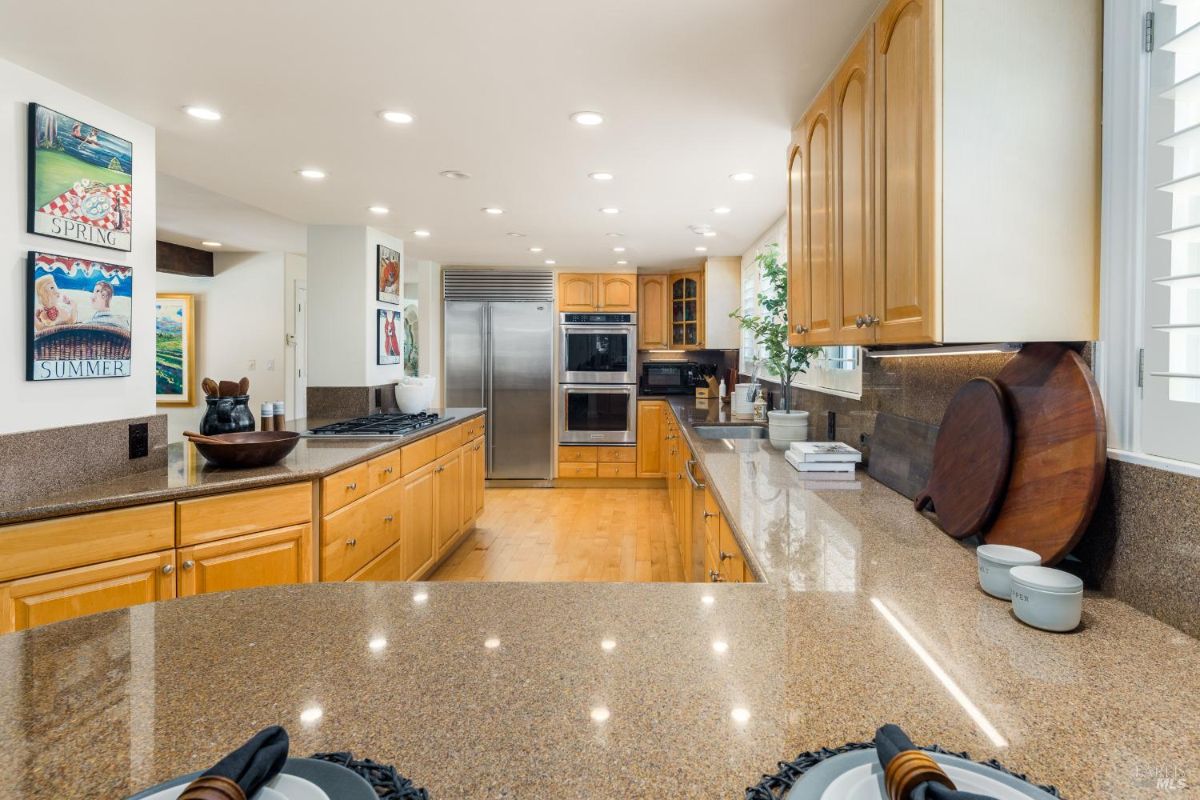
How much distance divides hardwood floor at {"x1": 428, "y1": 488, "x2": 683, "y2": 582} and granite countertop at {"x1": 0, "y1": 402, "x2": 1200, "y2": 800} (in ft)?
8.83

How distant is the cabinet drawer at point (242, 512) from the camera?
220 cm

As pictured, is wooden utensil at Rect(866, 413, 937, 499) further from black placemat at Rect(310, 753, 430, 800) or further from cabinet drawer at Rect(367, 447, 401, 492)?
cabinet drawer at Rect(367, 447, 401, 492)

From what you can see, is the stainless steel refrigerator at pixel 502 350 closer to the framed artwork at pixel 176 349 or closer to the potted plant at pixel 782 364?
the framed artwork at pixel 176 349

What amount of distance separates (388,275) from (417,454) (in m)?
1.74

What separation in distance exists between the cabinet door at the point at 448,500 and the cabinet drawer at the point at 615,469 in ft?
7.61

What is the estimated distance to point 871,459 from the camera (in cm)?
230

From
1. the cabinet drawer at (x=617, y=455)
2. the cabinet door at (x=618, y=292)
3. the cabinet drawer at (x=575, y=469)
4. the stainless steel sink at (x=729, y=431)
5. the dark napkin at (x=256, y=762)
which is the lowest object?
the cabinet drawer at (x=575, y=469)

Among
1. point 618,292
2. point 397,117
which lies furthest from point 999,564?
→ point 618,292

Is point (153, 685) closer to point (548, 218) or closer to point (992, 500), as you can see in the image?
point (992, 500)

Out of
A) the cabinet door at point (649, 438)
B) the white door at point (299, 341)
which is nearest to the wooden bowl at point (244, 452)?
the cabinet door at point (649, 438)

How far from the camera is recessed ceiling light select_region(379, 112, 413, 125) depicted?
235 cm

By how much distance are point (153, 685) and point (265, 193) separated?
11.2ft

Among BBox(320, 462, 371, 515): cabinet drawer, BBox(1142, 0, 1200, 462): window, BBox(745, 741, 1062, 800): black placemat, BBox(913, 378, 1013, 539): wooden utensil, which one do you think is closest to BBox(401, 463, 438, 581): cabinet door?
BBox(320, 462, 371, 515): cabinet drawer

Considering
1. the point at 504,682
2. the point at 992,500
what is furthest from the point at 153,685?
the point at 992,500
